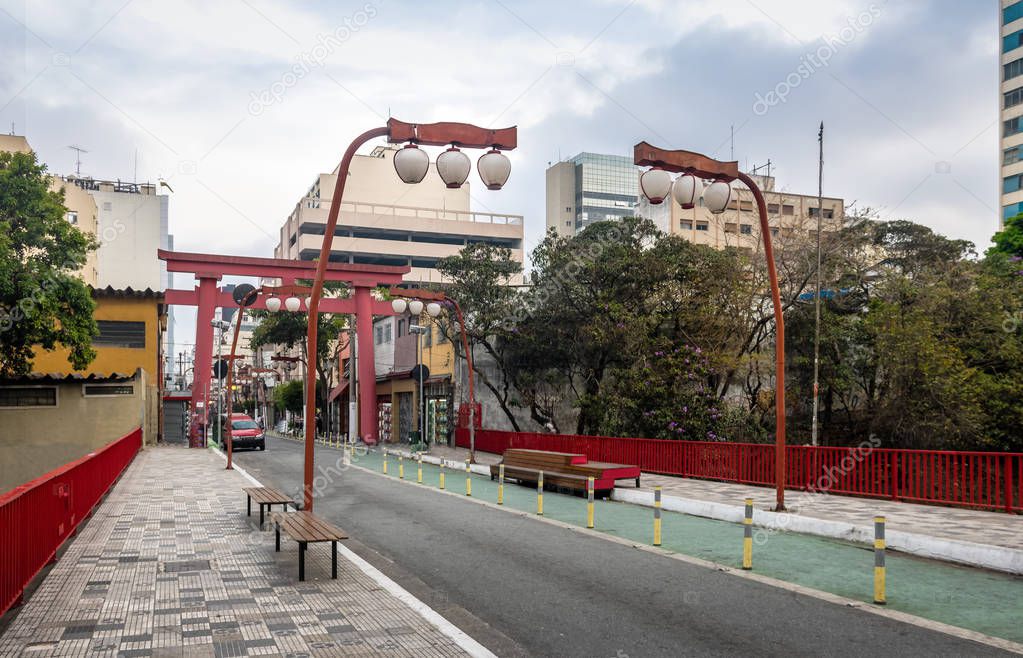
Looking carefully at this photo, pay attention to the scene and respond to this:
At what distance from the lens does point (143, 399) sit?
32.2 metres

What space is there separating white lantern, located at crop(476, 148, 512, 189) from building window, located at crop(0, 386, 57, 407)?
23.6m

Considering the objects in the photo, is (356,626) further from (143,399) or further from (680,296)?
(143,399)

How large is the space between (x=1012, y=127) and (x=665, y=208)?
91.7 feet

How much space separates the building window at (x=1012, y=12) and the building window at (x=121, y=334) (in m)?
67.6

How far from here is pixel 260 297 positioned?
132 feet

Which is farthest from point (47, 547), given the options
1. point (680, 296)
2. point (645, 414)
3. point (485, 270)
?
point (485, 270)

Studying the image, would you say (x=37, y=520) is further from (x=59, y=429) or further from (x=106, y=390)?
(x=106, y=390)

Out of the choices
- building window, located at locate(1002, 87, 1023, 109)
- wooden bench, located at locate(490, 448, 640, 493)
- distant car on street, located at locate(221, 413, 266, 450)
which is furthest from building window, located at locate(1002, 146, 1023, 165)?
wooden bench, located at locate(490, 448, 640, 493)

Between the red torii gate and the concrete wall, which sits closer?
the concrete wall

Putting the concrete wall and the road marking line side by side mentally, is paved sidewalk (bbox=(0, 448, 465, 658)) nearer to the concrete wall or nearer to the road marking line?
the road marking line

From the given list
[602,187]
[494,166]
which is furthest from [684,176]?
[602,187]

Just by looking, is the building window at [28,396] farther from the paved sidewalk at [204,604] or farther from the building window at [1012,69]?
the building window at [1012,69]

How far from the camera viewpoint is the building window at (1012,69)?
66812 millimetres

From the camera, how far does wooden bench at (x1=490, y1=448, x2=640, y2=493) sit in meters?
18.5
